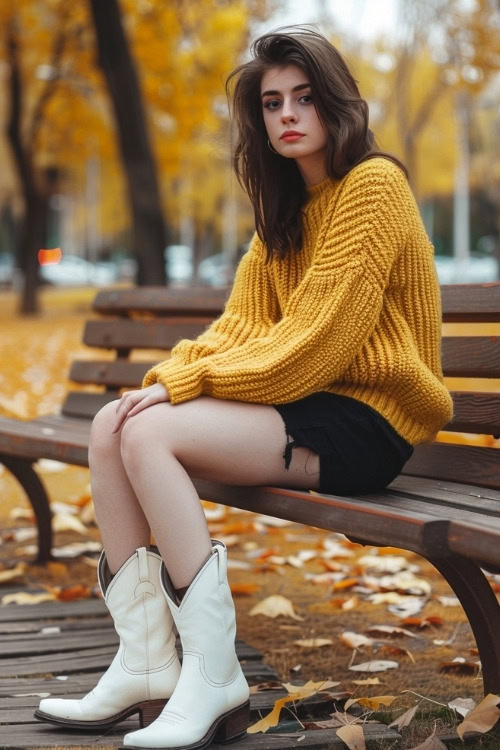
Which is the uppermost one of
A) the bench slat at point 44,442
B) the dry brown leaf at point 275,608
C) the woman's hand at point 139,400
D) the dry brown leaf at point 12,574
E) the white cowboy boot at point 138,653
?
the woman's hand at point 139,400

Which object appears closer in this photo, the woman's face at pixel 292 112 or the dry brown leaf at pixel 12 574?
the woman's face at pixel 292 112

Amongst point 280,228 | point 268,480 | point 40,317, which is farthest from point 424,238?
point 40,317

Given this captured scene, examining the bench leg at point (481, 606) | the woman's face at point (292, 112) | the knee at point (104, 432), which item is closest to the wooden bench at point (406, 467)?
the bench leg at point (481, 606)

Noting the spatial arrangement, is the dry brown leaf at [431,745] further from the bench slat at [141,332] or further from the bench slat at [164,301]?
the bench slat at [141,332]

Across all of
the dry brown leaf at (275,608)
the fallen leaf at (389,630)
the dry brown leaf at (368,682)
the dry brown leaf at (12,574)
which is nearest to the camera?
the dry brown leaf at (368,682)

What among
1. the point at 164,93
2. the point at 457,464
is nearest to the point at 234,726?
the point at 457,464

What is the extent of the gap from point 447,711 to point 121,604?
83 cm

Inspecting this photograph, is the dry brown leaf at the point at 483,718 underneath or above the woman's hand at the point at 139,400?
underneath

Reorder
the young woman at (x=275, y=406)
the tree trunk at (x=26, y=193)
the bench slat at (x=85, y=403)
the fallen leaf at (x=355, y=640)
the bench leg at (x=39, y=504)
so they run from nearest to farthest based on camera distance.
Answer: the young woman at (x=275, y=406)
the fallen leaf at (x=355, y=640)
the bench leg at (x=39, y=504)
the bench slat at (x=85, y=403)
the tree trunk at (x=26, y=193)

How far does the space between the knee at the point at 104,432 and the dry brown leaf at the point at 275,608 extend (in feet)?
4.07

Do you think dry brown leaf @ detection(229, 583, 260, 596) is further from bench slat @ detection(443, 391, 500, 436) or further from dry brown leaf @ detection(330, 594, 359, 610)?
bench slat @ detection(443, 391, 500, 436)

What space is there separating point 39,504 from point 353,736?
7.31 ft

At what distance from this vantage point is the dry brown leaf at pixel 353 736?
7.86 ft

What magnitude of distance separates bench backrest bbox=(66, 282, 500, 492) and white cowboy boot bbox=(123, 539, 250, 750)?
2.44ft
